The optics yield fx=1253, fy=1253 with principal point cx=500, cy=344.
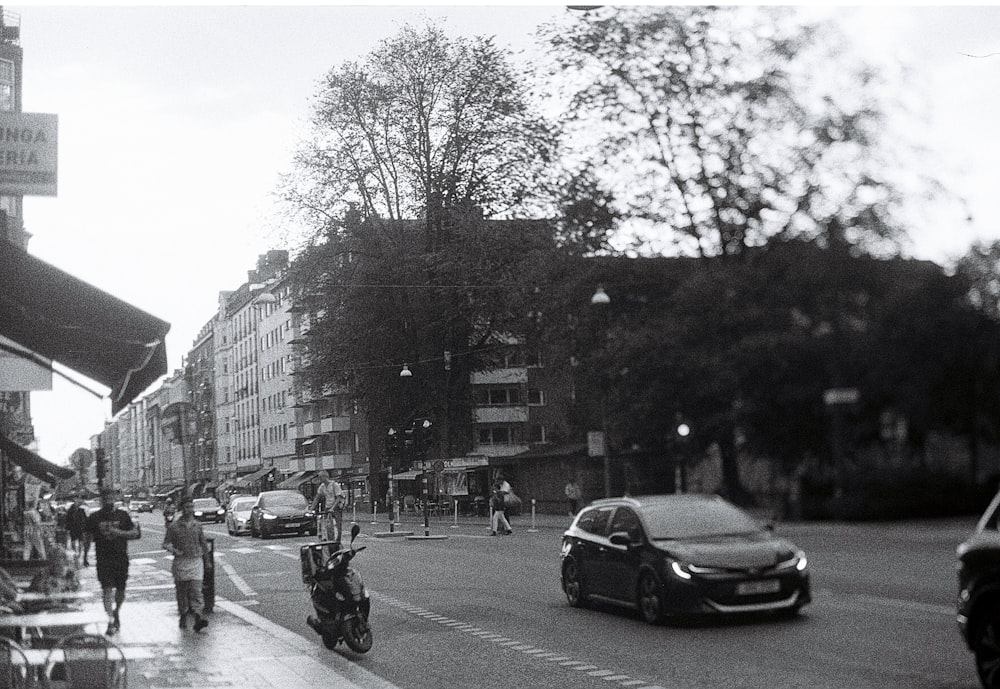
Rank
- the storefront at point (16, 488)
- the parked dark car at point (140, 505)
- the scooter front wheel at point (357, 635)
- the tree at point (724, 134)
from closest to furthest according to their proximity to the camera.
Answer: the tree at point (724, 134)
the storefront at point (16, 488)
the parked dark car at point (140, 505)
the scooter front wheel at point (357, 635)

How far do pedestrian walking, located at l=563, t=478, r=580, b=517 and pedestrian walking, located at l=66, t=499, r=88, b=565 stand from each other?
9.32m

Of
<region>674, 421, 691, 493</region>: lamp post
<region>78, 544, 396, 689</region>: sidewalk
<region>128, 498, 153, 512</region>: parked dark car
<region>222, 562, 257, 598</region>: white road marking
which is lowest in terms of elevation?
<region>222, 562, 257, 598</region>: white road marking

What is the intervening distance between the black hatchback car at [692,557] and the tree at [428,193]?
1.04m

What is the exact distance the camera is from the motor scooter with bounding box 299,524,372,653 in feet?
41.7

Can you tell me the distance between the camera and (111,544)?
13773 millimetres

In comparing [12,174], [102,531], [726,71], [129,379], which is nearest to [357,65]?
[12,174]

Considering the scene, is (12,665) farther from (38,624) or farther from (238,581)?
(238,581)

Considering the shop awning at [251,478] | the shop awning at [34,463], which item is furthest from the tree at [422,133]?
the shop awning at [34,463]

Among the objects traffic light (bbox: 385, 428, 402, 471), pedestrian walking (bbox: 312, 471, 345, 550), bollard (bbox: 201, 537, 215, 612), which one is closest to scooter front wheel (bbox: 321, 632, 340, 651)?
pedestrian walking (bbox: 312, 471, 345, 550)

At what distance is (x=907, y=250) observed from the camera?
279 centimetres

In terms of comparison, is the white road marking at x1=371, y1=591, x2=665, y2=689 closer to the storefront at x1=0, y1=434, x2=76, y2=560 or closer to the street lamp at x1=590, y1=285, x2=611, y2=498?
the storefront at x1=0, y1=434, x2=76, y2=560

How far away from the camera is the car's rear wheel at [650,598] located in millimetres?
10109

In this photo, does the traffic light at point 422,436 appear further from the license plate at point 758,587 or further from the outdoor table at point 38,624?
the license plate at point 758,587

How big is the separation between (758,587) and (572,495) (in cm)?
297
